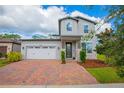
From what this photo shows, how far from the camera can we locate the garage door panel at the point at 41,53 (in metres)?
22.7

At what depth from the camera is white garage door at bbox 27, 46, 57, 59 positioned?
74.5 ft

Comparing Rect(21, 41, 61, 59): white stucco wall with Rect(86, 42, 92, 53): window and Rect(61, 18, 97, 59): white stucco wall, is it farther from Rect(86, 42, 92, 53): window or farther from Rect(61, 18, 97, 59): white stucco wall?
Rect(86, 42, 92, 53): window

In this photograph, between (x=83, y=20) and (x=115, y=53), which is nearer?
(x=115, y=53)

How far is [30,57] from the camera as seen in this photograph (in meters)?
22.7

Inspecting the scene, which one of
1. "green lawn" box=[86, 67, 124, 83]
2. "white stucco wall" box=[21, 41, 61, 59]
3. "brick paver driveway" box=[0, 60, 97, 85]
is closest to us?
"brick paver driveway" box=[0, 60, 97, 85]

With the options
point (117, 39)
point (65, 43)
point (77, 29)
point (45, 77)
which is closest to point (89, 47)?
point (77, 29)

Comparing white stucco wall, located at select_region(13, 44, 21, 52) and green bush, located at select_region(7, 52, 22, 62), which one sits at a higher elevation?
white stucco wall, located at select_region(13, 44, 21, 52)

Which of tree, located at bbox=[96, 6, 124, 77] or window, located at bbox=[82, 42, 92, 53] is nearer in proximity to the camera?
tree, located at bbox=[96, 6, 124, 77]

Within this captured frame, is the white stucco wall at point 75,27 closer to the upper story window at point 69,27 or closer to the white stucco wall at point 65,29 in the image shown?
the white stucco wall at point 65,29

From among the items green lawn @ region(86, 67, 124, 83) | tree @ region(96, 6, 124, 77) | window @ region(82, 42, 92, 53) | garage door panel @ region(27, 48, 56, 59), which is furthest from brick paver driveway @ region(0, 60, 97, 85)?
window @ region(82, 42, 92, 53)

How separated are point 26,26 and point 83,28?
948 centimetres

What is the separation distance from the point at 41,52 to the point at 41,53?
103mm

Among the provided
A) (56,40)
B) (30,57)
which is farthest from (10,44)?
(56,40)
